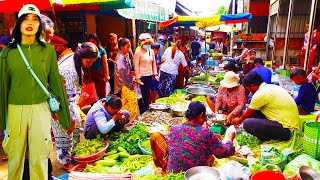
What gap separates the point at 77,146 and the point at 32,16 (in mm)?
1977

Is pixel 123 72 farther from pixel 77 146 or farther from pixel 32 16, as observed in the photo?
pixel 32 16

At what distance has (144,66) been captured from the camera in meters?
7.01

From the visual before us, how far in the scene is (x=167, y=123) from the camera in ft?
16.8

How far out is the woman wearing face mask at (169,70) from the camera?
7938 mm

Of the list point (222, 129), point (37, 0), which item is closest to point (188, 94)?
point (222, 129)

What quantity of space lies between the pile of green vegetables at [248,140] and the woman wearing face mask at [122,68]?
3114 millimetres

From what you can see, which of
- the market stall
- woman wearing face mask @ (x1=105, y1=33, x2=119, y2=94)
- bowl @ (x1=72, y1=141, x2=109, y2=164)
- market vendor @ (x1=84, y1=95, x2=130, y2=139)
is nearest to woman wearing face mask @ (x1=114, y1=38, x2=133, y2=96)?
woman wearing face mask @ (x1=105, y1=33, x2=119, y2=94)

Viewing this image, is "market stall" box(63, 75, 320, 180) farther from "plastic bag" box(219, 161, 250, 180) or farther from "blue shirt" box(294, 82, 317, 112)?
"blue shirt" box(294, 82, 317, 112)

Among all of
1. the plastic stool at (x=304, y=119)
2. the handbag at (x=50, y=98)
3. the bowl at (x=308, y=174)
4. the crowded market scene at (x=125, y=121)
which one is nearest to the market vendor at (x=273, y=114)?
the crowded market scene at (x=125, y=121)

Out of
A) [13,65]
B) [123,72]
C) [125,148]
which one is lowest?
[125,148]

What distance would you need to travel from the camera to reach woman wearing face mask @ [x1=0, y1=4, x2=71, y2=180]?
2.73 m

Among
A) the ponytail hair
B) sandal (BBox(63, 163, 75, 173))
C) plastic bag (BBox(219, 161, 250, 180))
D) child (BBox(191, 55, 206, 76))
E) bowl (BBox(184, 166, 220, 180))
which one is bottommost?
sandal (BBox(63, 163, 75, 173))

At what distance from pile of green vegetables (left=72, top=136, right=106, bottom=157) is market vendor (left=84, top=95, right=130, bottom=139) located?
0.61ft

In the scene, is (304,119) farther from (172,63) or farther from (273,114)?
(172,63)
